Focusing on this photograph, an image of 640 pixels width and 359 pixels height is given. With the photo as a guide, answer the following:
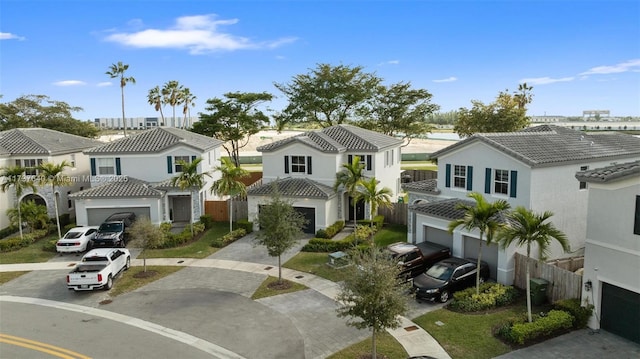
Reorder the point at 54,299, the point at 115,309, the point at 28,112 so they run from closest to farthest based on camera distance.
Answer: the point at 115,309 → the point at 54,299 → the point at 28,112

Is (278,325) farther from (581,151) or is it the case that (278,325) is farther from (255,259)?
(581,151)

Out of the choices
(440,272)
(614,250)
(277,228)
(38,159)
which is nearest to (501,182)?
(440,272)

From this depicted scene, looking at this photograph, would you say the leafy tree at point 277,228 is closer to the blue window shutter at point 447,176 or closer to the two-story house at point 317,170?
the two-story house at point 317,170

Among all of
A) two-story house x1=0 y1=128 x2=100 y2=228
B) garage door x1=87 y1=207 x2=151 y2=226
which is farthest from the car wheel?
two-story house x1=0 y1=128 x2=100 y2=228

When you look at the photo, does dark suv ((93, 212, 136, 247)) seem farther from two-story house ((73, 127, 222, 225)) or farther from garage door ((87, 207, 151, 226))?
two-story house ((73, 127, 222, 225))

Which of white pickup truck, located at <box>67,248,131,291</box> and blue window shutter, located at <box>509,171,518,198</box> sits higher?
blue window shutter, located at <box>509,171,518,198</box>

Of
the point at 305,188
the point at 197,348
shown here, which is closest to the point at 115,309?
the point at 197,348

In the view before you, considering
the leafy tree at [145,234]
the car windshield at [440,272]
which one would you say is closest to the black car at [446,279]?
the car windshield at [440,272]
